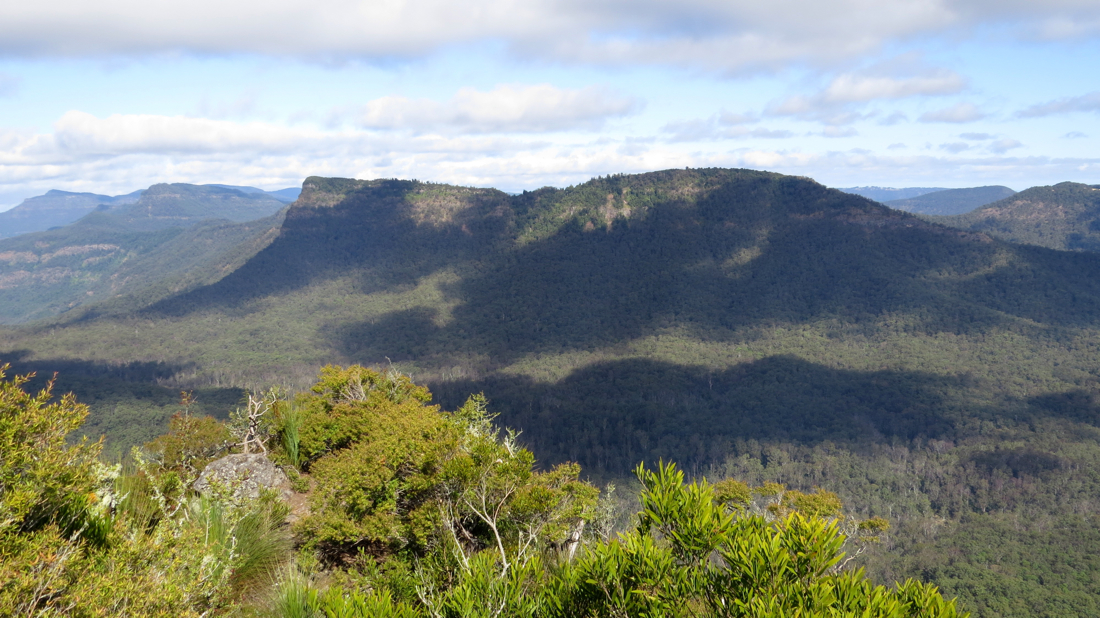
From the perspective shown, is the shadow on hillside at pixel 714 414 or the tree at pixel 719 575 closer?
the tree at pixel 719 575

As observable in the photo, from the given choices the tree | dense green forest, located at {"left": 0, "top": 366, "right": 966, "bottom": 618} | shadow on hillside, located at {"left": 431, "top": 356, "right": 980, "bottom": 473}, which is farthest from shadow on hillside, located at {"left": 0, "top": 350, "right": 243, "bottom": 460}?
the tree

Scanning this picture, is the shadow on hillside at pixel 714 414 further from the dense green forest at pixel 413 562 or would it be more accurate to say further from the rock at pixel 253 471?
the dense green forest at pixel 413 562

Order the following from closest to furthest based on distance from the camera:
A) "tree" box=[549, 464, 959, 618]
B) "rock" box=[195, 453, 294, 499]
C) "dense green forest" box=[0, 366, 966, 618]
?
1. "dense green forest" box=[0, 366, 966, 618]
2. "tree" box=[549, 464, 959, 618]
3. "rock" box=[195, 453, 294, 499]

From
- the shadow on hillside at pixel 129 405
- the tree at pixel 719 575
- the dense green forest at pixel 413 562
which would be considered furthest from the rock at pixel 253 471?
the shadow on hillside at pixel 129 405

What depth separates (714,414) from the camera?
182 meters

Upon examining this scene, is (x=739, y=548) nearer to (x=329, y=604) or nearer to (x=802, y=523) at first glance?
(x=802, y=523)

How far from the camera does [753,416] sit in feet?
589

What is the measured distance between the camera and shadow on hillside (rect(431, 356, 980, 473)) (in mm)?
159500

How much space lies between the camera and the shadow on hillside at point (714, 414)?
160 metres

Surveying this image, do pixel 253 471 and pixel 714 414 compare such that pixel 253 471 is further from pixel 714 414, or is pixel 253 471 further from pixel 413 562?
pixel 714 414

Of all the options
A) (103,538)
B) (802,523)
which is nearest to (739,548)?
(802,523)

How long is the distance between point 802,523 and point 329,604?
7.51 meters

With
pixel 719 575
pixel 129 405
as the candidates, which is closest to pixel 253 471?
pixel 719 575

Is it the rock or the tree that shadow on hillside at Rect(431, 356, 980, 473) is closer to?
the rock
